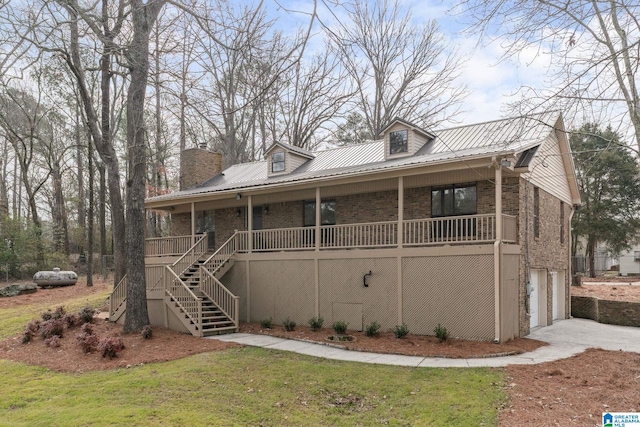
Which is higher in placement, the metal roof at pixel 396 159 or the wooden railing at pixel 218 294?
the metal roof at pixel 396 159

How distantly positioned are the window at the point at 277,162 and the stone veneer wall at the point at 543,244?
30.0 feet

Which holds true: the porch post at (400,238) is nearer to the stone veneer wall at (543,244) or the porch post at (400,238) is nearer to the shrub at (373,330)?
the shrub at (373,330)

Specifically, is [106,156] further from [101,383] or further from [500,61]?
[500,61]

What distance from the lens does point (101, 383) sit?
342 inches

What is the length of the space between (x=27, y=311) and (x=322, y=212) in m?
12.0

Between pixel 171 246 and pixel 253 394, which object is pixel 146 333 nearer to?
pixel 253 394

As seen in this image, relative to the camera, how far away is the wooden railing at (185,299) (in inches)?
516

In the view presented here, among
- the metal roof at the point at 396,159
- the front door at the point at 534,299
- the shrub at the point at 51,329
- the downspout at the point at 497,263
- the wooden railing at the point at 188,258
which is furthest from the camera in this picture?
the wooden railing at the point at 188,258

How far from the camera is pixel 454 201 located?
1362 cm

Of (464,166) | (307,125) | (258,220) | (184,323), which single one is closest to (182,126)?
(307,125)

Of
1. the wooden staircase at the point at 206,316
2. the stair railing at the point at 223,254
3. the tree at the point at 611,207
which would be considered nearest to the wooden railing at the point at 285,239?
the stair railing at the point at 223,254

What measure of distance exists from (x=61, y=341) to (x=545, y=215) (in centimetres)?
1500

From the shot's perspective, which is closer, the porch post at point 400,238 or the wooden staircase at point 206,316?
the porch post at point 400,238

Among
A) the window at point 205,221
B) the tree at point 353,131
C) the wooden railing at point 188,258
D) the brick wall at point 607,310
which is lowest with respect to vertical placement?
the brick wall at point 607,310
